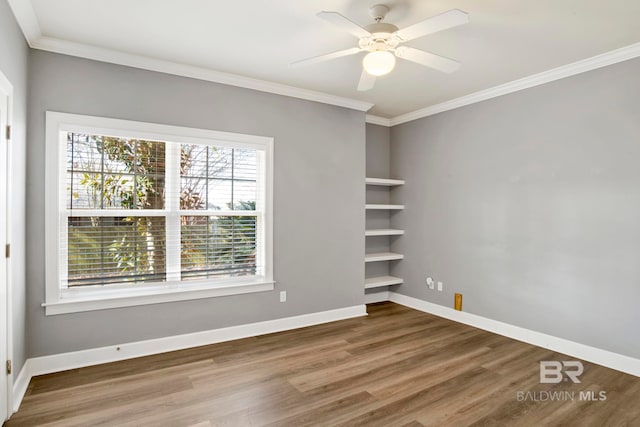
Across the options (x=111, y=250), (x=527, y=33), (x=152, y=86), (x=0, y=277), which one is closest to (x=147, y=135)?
(x=152, y=86)

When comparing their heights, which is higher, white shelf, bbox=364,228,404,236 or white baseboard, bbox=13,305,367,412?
white shelf, bbox=364,228,404,236

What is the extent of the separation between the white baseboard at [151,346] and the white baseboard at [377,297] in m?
0.86

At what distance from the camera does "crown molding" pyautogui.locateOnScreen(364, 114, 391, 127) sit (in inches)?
203

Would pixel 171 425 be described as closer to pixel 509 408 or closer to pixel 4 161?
pixel 4 161

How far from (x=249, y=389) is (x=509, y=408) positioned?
185cm

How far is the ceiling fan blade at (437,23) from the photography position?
6.39 feet

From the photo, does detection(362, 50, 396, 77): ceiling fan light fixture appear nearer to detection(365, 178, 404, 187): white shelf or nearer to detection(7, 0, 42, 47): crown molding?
detection(7, 0, 42, 47): crown molding

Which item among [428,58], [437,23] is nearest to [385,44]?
[428,58]

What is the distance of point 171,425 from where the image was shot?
2230 mm

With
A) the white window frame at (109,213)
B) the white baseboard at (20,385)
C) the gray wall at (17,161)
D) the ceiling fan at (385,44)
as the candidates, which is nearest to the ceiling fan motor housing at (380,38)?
the ceiling fan at (385,44)

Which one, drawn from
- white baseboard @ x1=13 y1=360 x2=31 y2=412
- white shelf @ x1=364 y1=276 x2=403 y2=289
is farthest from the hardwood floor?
white shelf @ x1=364 y1=276 x2=403 y2=289

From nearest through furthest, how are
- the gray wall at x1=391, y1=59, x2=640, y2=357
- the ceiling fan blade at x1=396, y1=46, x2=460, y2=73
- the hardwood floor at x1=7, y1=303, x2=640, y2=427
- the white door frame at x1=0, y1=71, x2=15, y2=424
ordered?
the white door frame at x1=0, y1=71, x2=15, y2=424, the hardwood floor at x1=7, y1=303, x2=640, y2=427, the ceiling fan blade at x1=396, y1=46, x2=460, y2=73, the gray wall at x1=391, y1=59, x2=640, y2=357

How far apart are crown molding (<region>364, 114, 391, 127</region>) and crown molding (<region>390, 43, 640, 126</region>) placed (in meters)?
0.45

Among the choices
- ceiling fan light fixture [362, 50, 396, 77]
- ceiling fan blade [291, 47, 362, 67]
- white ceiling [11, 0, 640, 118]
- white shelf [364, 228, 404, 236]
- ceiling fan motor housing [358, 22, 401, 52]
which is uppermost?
white ceiling [11, 0, 640, 118]
